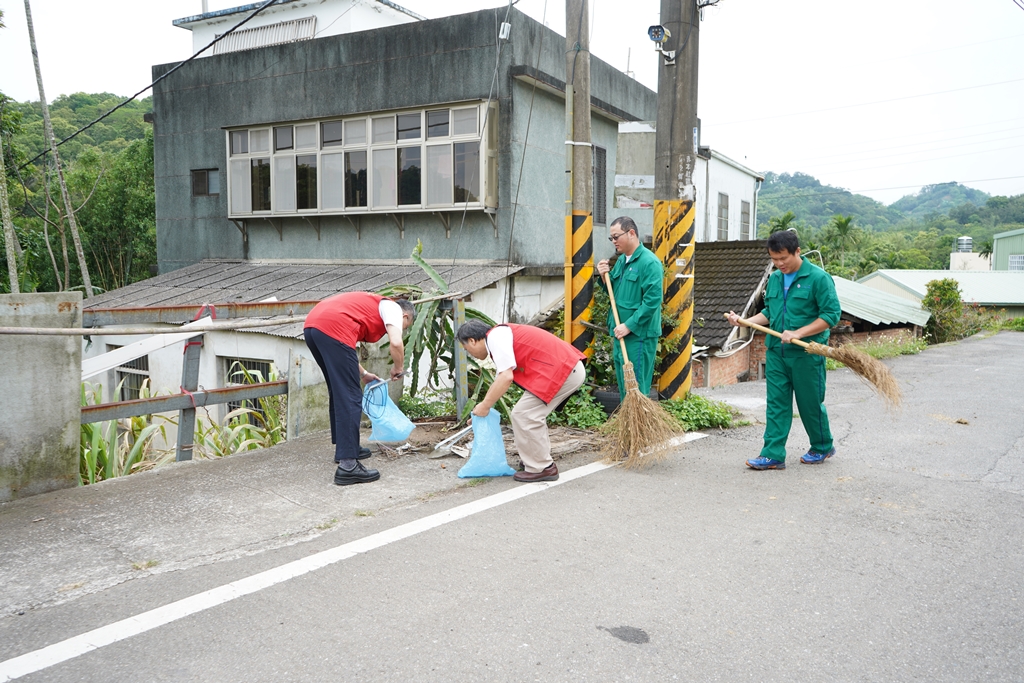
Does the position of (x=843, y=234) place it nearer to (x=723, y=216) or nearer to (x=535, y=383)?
(x=723, y=216)

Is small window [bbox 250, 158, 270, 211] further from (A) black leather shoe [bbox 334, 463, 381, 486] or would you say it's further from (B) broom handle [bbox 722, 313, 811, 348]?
(B) broom handle [bbox 722, 313, 811, 348]

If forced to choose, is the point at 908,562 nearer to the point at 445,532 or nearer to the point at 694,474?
the point at 694,474

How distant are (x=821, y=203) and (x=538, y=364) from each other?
106 metres

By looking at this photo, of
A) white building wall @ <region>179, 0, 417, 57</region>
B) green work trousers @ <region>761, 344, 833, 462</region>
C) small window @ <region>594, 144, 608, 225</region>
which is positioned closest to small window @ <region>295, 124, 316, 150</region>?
small window @ <region>594, 144, 608, 225</region>

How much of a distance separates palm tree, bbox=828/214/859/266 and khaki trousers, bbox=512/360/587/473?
55087 mm

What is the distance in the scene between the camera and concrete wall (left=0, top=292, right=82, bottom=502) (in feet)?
16.4

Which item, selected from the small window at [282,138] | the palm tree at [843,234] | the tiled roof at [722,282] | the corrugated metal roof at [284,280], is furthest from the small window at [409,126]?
the palm tree at [843,234]

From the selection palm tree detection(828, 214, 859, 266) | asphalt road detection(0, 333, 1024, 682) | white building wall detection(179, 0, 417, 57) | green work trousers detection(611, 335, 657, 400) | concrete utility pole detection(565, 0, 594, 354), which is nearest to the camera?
asphalt road detection(0, 333, 1024, 682)

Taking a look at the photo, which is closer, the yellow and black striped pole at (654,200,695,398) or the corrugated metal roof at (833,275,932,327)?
the yellow and black striped pole at (654,200,695,398)

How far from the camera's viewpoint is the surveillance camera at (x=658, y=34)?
8.04m

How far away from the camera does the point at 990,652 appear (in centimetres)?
334

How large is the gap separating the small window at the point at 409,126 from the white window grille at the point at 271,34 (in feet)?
28.0

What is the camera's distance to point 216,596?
3816mm

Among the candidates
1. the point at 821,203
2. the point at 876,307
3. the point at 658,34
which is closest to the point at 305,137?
the point at 658,34
